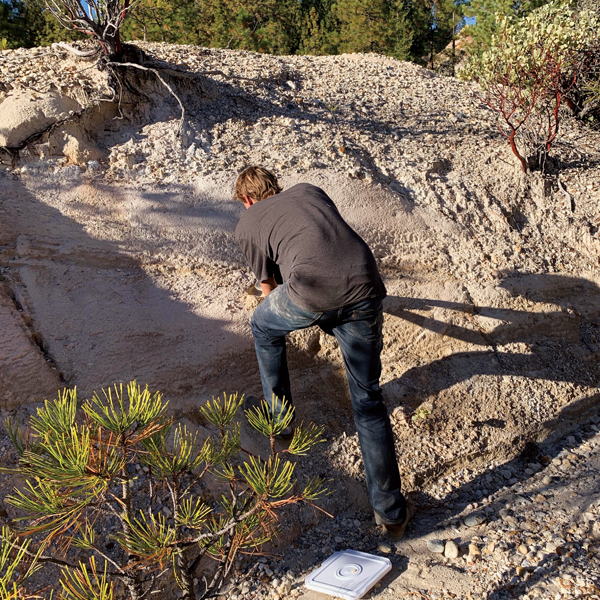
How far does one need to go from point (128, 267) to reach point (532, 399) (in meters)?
2.58

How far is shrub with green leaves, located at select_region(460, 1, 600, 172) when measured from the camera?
443 centimetres

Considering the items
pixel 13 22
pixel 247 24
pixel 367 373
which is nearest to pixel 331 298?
pixel 367 373

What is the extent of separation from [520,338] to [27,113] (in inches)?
139

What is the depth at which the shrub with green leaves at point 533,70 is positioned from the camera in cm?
443

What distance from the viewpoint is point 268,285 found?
255 cm

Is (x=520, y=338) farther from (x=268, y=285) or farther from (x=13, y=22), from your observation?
(x=13, y=22)

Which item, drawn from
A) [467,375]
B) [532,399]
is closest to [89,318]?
[467,375]

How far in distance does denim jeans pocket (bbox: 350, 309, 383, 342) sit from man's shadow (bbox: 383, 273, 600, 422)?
91cm

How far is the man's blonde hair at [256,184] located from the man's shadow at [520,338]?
1184mm

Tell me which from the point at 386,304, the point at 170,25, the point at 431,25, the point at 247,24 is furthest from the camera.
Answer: the point at 431,25

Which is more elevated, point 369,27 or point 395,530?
point 369,27

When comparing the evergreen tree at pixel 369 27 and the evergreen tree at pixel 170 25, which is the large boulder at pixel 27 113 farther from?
the evergreen tree at pixel 369 27

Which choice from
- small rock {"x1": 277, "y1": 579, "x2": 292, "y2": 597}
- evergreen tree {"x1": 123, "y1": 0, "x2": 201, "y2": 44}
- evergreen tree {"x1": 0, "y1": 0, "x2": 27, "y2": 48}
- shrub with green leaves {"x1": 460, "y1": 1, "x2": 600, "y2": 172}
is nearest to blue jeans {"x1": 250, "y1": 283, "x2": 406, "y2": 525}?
small rock {"x1": 277, "y1": 579, "x2": 292, "y2": 597}

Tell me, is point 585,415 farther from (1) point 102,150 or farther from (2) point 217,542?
(1) point 102,150
